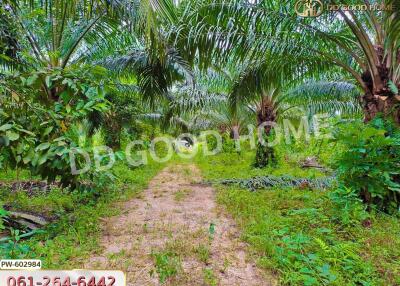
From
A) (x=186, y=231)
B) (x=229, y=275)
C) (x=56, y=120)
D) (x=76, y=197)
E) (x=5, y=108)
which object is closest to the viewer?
(x=229, y=275)

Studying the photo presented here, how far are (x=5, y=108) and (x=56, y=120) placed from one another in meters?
0.43

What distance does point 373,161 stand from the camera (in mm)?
3494

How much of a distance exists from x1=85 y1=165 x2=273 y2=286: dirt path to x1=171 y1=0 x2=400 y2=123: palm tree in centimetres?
230

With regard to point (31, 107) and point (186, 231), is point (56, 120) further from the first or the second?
point (186, 231)

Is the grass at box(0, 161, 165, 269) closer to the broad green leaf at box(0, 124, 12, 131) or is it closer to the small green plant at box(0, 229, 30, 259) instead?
the small green plant at box(0, 229, 30, 259)

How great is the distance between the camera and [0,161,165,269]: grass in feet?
8.48

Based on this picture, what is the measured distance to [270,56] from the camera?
4.13m

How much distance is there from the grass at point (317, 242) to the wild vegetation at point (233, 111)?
1 cm

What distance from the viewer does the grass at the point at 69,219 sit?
2.59 metres

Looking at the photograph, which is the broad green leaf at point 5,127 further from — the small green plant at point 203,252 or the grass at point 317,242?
the grass at point 317,242

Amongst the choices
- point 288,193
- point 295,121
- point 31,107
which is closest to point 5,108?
point 31,107

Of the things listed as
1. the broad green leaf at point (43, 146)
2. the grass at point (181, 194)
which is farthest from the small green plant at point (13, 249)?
the grass at point (181, 194)

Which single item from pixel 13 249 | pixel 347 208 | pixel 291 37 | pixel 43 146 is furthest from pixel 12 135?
pixel 291 37

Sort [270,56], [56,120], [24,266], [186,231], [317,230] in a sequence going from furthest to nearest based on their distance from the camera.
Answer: [270,56] < [186,231] < [317,230] < [56,120] < [24,266]
